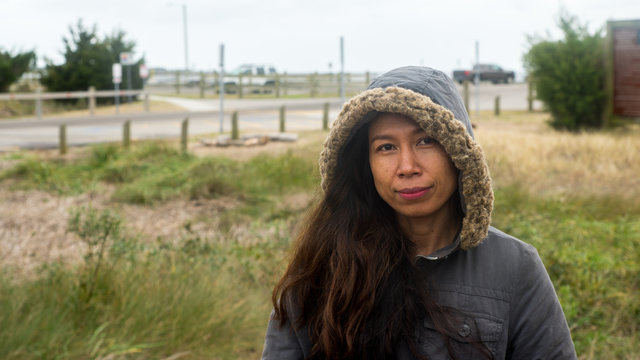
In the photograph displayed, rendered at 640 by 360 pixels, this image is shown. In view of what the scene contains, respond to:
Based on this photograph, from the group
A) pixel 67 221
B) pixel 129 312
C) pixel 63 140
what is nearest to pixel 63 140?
pixel 63 140

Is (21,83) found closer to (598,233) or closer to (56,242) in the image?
(56,242)

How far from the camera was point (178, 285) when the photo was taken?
14.3ft

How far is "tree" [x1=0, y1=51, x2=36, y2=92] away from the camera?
29.0 m

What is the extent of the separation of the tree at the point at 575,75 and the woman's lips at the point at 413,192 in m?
14.4

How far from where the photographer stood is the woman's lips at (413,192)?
171 centimetres

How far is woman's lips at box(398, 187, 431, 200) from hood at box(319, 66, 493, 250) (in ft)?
0.32

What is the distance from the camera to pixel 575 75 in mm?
15289

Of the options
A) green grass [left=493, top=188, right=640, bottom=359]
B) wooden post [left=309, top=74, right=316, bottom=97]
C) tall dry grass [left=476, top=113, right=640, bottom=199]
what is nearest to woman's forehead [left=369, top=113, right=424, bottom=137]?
green grass [left=493, top=188, right=640, bottom=359]

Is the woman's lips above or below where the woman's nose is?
below

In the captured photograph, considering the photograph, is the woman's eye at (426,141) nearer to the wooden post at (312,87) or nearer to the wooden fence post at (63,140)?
the wooden fence post at (63,140)

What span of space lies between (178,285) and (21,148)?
11.5 meters

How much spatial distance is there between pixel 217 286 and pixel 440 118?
10.2ft

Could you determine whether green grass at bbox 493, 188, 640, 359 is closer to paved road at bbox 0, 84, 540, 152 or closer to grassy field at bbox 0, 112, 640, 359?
grassy field at bbox 0, 112, 640, 359

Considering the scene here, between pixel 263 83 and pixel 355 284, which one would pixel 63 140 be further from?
pixel 263 83
